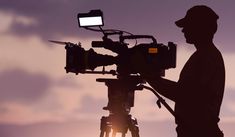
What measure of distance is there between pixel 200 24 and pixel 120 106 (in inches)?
69.0

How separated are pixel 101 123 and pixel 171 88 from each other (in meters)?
1.84

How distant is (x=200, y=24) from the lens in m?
4.46

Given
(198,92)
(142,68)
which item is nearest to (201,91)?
(198,92)

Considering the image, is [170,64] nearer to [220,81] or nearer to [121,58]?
[121,58]

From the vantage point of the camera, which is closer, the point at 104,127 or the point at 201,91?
the point at 201,91

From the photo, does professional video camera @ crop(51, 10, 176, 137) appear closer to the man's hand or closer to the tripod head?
the tripod head

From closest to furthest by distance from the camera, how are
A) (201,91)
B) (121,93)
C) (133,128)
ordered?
(201,91) < (121,93) < (133,128)

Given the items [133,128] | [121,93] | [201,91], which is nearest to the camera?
[201,91]

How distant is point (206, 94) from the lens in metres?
4.20

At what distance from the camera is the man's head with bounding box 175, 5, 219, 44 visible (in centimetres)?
445

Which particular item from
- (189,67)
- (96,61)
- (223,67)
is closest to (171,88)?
(189,67)

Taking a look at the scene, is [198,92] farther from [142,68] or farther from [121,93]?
[121,93]

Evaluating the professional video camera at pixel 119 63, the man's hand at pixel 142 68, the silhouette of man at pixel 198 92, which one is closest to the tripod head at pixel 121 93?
the professional video camera at pixel 119 63

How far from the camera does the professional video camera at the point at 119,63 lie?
5.40 meters
